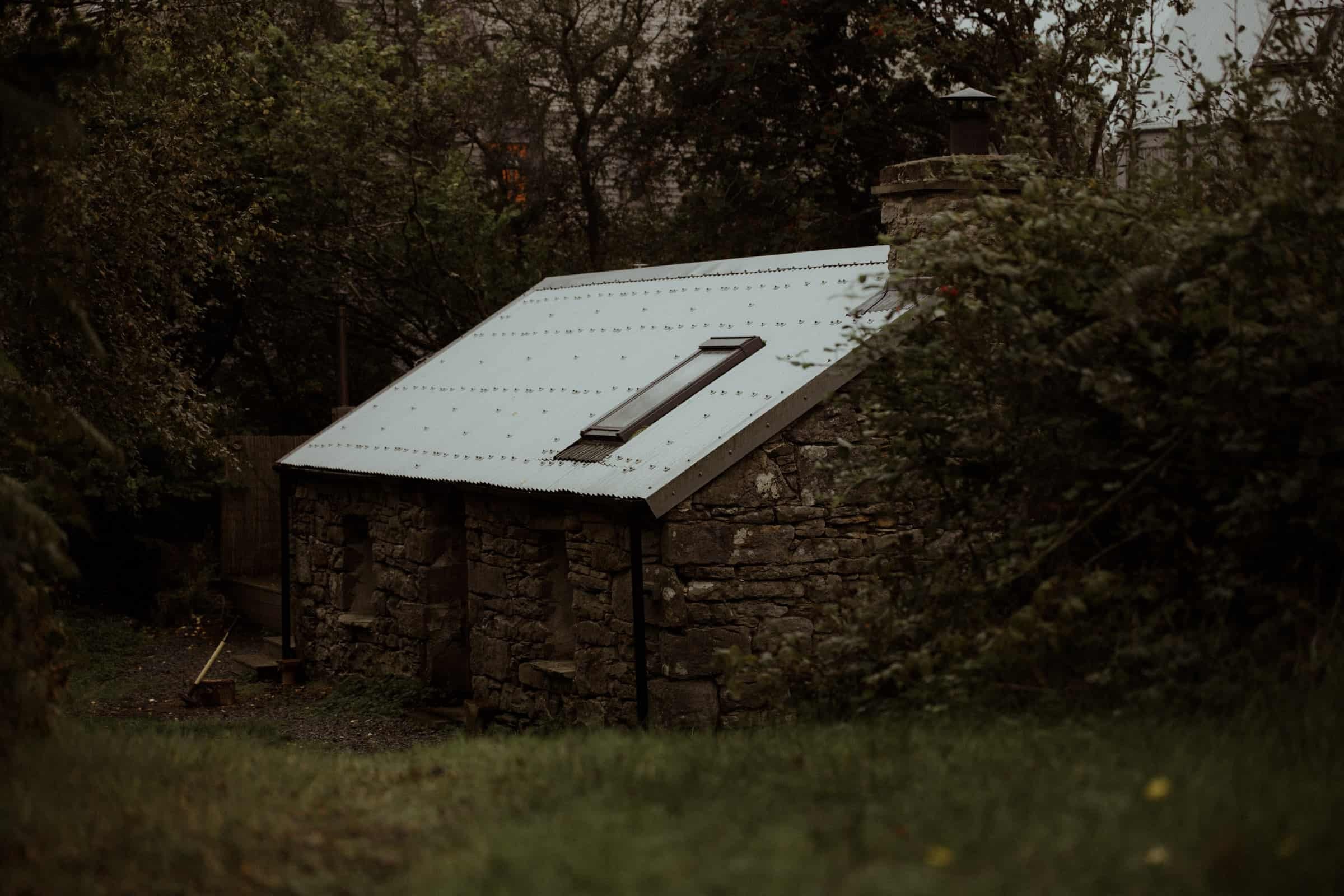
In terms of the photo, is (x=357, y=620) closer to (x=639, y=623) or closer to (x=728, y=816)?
(x=639, y=623)

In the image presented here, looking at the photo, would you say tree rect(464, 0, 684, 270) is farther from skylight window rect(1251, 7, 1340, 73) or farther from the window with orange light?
skylight window rect(1251, 7, 1340, 73)

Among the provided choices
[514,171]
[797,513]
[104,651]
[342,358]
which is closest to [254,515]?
[342,358]

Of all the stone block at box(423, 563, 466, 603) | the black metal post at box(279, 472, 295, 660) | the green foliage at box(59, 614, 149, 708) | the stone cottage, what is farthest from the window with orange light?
the stone block at box(423, 563, 466, 603)

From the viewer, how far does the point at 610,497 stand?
30.3ft

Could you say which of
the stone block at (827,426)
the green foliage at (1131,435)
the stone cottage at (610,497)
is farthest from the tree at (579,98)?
the green foliage at (1131,435)

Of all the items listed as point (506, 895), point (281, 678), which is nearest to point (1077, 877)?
point (506, 895)

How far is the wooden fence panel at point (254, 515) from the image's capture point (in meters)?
18.7

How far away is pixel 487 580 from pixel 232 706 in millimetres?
3331

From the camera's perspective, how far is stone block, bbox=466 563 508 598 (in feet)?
37.3

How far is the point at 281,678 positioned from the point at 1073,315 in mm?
10436

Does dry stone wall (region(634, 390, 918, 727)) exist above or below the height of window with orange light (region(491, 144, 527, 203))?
below

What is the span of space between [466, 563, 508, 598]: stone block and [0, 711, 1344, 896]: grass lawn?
5332mm

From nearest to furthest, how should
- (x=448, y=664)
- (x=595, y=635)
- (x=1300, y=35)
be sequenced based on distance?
(x=1300, y=35), (x=595, y=635), (x=448, y=664)

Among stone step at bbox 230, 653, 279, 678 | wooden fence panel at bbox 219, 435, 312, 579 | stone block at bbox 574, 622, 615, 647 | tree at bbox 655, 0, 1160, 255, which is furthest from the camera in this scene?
tree at bbox 655, 0, 1160, 255
